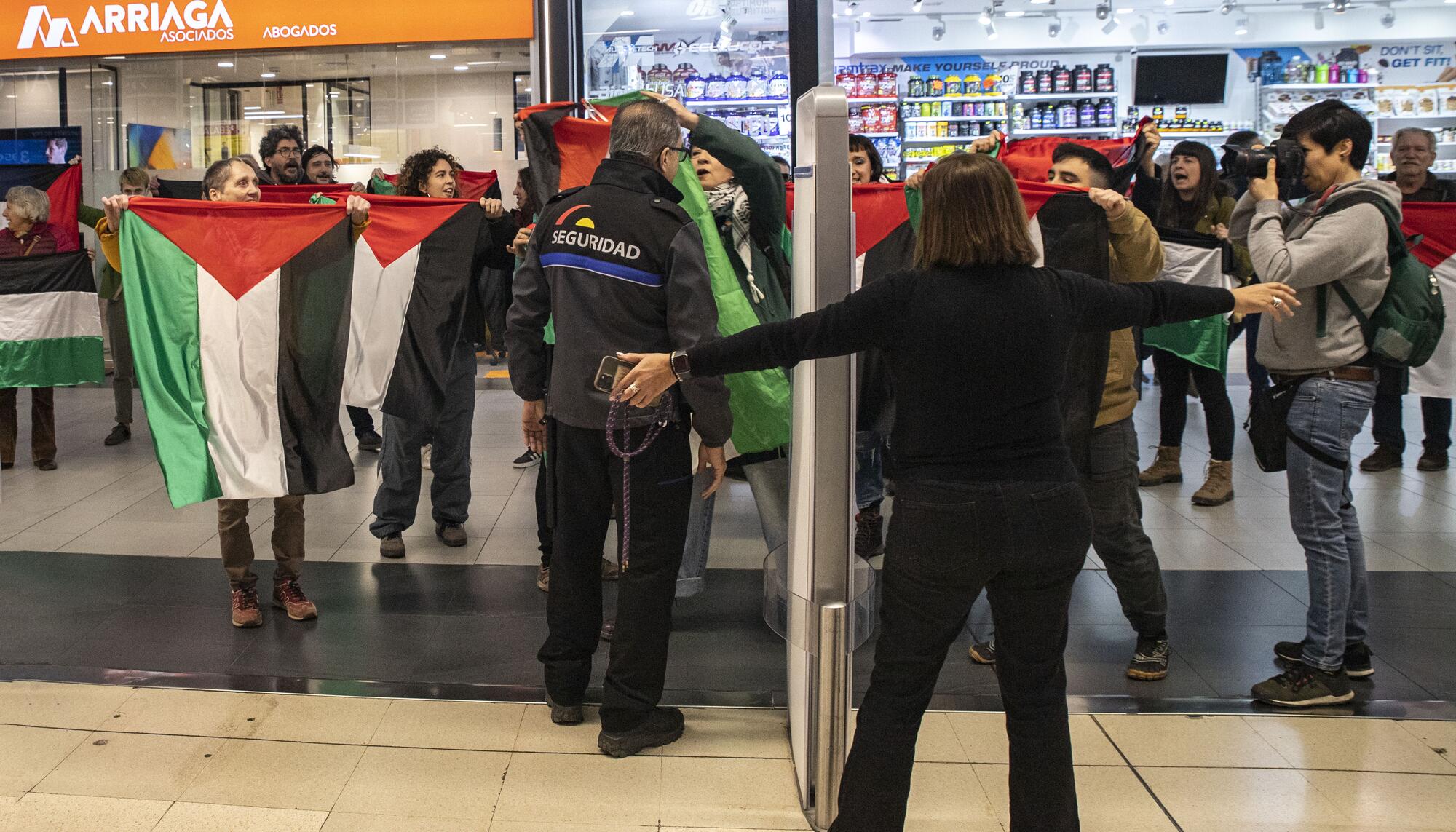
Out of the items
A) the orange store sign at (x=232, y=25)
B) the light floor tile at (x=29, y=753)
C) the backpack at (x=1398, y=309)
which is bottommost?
the light floor tile at (x=29, y=753)

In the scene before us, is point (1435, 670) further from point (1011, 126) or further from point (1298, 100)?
point (1298, 100)

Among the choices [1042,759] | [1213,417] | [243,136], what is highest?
[243,136]

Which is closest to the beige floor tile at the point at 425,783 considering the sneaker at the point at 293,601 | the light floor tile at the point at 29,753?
the light floor tile at the point at 29,753

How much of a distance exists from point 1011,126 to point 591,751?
9159 millimetres

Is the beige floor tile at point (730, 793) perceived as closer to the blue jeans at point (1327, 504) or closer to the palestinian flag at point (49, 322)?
the blue jeans at point (1327, 504)

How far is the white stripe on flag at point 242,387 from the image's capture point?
3.71 metres

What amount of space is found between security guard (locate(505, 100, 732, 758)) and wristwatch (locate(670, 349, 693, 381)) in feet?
1.70

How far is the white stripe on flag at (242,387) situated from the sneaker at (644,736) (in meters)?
1.47

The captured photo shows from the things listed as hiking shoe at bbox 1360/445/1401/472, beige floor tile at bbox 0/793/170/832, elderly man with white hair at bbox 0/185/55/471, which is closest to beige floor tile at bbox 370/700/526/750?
beige floor tile at bbox 0/793/170/832

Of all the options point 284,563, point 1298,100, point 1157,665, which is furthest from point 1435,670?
point 1298,100

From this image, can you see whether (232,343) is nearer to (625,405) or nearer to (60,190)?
(625,405)

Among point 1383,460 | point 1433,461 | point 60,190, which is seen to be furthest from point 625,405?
point 1433,461

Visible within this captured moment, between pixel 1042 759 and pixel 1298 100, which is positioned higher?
pixel 1298 100

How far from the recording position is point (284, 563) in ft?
12.7
